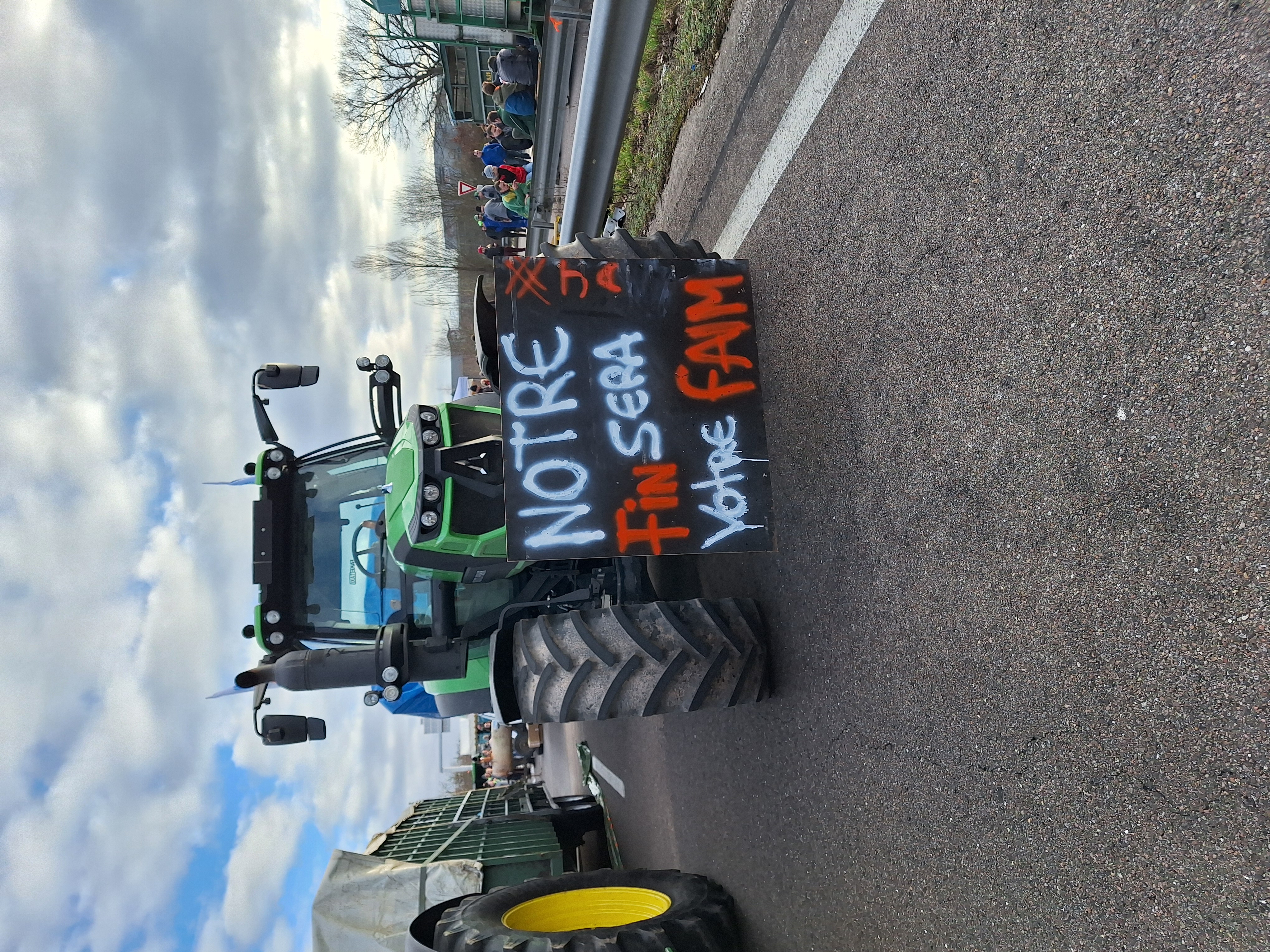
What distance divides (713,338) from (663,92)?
443 cm

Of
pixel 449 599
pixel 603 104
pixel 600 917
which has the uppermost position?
pixel 603 104

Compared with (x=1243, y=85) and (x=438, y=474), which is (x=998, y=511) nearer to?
(x=1243, y=85)

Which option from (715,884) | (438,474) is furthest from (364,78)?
(715,884)

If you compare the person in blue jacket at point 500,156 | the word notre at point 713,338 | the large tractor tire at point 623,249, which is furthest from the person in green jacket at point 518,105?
the word notre at point 713,338

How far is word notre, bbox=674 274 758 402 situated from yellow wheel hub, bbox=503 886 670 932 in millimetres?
3070

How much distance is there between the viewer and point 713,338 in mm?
3268

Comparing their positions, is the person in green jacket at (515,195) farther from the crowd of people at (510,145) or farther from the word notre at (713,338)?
the word notre at (713,338)

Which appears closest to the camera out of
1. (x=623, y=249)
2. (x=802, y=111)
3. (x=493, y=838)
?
(x=623, y=249)

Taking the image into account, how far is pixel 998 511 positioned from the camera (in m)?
2.41

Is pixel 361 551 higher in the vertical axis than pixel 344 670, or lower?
higher

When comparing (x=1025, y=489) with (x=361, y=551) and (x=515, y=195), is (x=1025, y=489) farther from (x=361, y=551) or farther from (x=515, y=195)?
(x=515, y=195)

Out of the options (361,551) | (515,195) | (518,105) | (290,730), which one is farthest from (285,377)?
(515,195)

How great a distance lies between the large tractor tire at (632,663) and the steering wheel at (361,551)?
39.4 inches

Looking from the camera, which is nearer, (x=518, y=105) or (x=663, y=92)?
(x=663, y=92)
